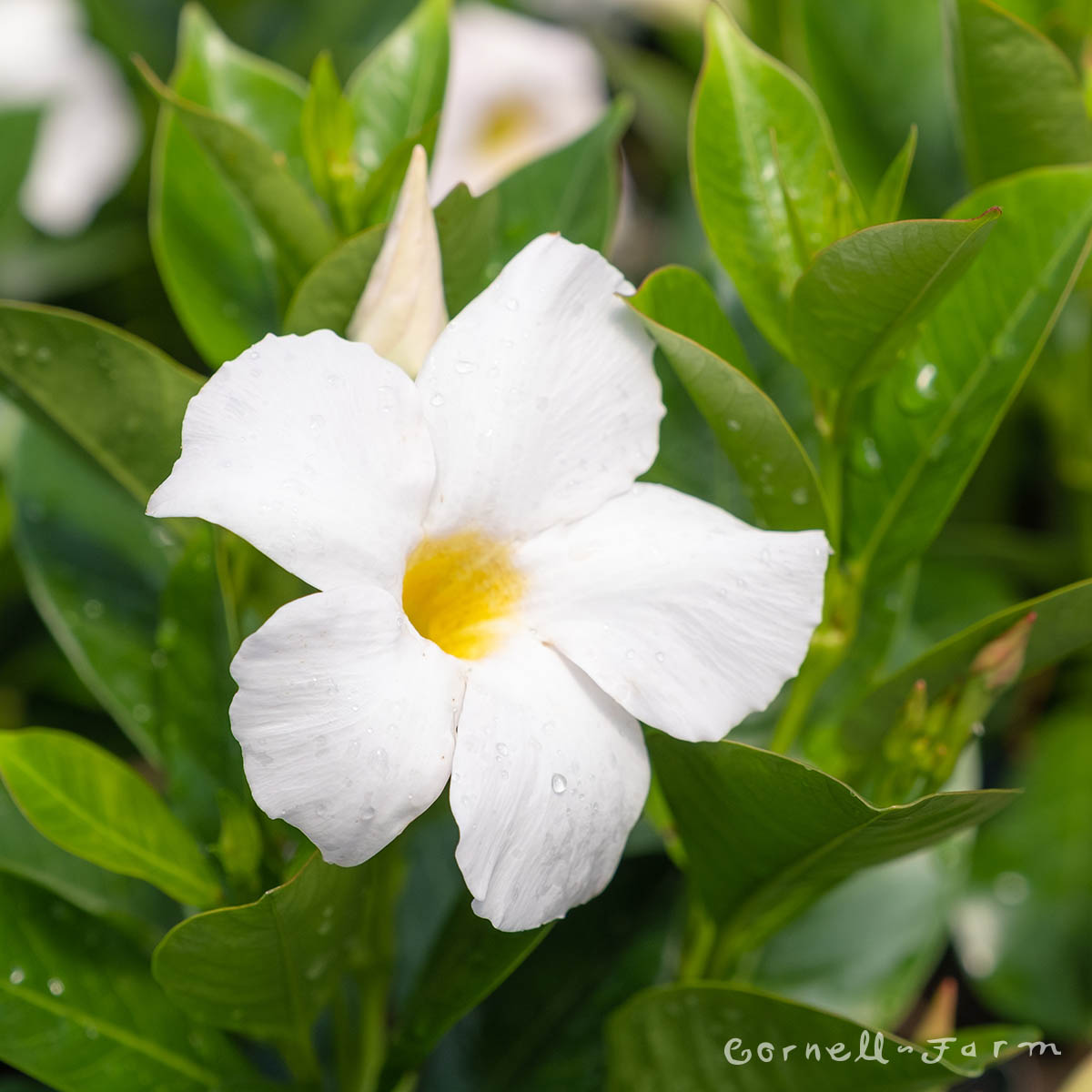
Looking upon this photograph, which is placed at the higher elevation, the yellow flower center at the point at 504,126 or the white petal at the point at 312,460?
the white petal at the point at 312,460

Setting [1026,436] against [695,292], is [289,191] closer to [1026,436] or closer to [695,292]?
[695,292]

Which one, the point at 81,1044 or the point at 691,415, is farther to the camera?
the point at 691,415

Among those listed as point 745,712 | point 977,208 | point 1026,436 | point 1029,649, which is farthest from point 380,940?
point 1026,436

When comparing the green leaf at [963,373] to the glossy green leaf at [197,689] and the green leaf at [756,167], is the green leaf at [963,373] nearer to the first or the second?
the green leaf at [756,167]

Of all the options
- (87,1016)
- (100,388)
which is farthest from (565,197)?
(87,1016)

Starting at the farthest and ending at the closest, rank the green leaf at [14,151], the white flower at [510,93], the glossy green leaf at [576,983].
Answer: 1. the white flower at [510,93]
2. the green leaf at [14,151]
3. the glossy green leaf at [576,983]

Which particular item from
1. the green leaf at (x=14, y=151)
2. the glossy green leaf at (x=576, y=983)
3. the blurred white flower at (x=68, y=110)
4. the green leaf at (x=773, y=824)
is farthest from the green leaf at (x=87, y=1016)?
the blurred white flower at (x=68, y=110)
